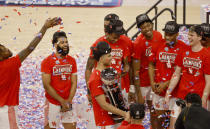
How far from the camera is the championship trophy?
3883mm

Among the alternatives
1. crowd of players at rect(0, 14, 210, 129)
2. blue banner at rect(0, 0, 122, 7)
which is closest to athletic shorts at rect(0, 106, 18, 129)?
crowd of players at rect(0, 14, 210, 129)

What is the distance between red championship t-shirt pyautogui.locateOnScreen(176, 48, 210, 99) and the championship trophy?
98 cm

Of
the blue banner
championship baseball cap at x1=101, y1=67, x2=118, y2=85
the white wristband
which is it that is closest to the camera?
championship baseball cap at x1=101, y1=67, x2=118, y2=85

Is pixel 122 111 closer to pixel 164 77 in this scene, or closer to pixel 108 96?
pixel 108 96

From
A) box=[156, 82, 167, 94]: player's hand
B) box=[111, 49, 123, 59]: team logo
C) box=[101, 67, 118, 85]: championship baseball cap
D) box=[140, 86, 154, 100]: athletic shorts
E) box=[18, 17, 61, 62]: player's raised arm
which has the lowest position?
box=[140, 86, 154, 100]: athletic shorts

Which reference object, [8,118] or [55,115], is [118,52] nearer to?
[55,115]

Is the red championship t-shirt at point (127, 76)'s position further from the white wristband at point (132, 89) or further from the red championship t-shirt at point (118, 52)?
the white wristband at point (132, 89)

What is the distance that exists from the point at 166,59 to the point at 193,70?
44 centimetres

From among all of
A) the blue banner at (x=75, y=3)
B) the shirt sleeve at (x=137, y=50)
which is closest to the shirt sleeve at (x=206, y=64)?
the shirt sleeve at (x=137, y=50)

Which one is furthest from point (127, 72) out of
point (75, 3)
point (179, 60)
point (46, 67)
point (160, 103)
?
point (75, 3)

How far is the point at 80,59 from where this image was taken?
9.51 meters

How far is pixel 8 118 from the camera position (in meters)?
4.43

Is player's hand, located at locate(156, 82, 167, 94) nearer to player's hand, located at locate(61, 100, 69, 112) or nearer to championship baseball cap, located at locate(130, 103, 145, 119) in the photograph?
player's hand, located at locate(61, 100, 69, 112)

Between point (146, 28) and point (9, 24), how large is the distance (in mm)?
8423
